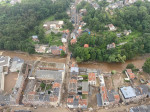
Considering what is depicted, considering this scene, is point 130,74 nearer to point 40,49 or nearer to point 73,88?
point 73,88

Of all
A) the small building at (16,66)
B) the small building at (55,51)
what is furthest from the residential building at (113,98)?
the small building at (16,66)

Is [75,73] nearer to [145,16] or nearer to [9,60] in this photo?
[9,60]

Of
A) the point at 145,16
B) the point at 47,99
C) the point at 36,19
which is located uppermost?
the point at 36,19

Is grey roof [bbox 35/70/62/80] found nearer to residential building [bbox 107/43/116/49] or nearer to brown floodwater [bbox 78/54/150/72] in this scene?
brown floodwater [bbox 78/54/150/72]

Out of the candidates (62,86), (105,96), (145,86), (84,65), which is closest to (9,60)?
(62,86)

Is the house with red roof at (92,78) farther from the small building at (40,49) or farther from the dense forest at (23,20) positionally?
the dense forest at (23,20)

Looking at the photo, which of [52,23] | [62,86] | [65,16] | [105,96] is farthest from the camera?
[65,16]

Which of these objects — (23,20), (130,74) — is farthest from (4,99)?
(23,20)
